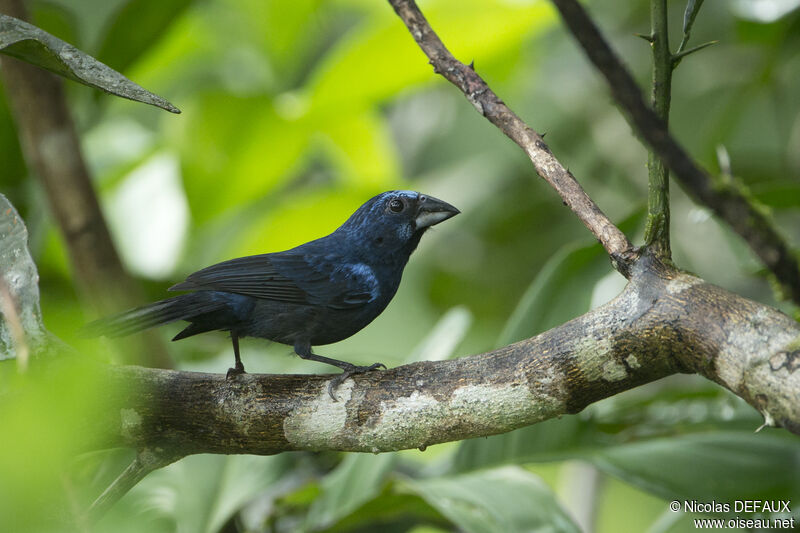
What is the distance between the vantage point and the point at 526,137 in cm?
170

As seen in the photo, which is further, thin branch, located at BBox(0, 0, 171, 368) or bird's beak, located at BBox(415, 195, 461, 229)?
thin branch, located at BBox(0, 0, 171, 368)

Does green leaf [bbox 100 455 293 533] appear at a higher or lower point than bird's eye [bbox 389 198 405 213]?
lower

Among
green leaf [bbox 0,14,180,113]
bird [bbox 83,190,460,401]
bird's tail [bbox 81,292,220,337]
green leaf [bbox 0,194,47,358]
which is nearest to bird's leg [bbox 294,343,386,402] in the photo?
bird [bbox 83,190,460,401]

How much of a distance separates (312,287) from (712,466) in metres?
1.63

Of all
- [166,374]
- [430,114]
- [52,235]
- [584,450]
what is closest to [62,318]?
[166,374]

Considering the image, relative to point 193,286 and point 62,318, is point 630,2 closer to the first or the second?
point 193,286

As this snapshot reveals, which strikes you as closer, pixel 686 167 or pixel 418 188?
pixel 686 167

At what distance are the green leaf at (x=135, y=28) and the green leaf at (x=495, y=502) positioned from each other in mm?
2164

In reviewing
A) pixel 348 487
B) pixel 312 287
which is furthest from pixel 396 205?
pixel 348 487

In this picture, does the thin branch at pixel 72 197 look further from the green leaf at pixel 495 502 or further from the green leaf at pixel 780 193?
the green leaf at pixel 780 193

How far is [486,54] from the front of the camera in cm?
364

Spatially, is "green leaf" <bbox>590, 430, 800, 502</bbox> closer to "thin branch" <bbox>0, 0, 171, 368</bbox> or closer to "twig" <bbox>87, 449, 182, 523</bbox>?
"twig" <bbox>87, 449, 182, 523</bbox>

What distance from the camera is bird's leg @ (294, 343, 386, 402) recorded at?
181cm

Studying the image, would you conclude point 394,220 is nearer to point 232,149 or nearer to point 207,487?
point 207,487
